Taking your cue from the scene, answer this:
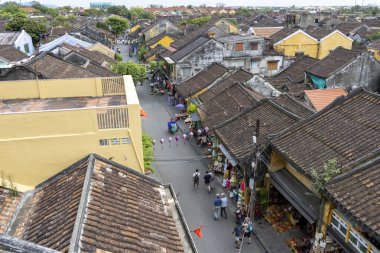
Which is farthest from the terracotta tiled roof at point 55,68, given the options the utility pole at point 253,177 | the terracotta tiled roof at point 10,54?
the utility pole at point 253,177

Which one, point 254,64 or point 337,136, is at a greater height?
point 337,136

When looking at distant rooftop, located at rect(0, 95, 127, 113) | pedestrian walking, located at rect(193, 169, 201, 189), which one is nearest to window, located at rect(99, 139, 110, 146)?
distant rooftop, located at rect(0, 95, 127, 113)

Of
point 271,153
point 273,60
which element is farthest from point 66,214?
point 273,60

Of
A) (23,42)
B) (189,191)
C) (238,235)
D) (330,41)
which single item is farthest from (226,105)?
(23,42)

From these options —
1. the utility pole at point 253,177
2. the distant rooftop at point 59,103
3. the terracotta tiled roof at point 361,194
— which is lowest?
the utility pole at point 253,177

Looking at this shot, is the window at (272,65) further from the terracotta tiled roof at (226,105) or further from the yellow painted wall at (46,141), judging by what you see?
the yellow painted wall at (46,141)

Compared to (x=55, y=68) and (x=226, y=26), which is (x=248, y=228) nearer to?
(x=55, y=68)
